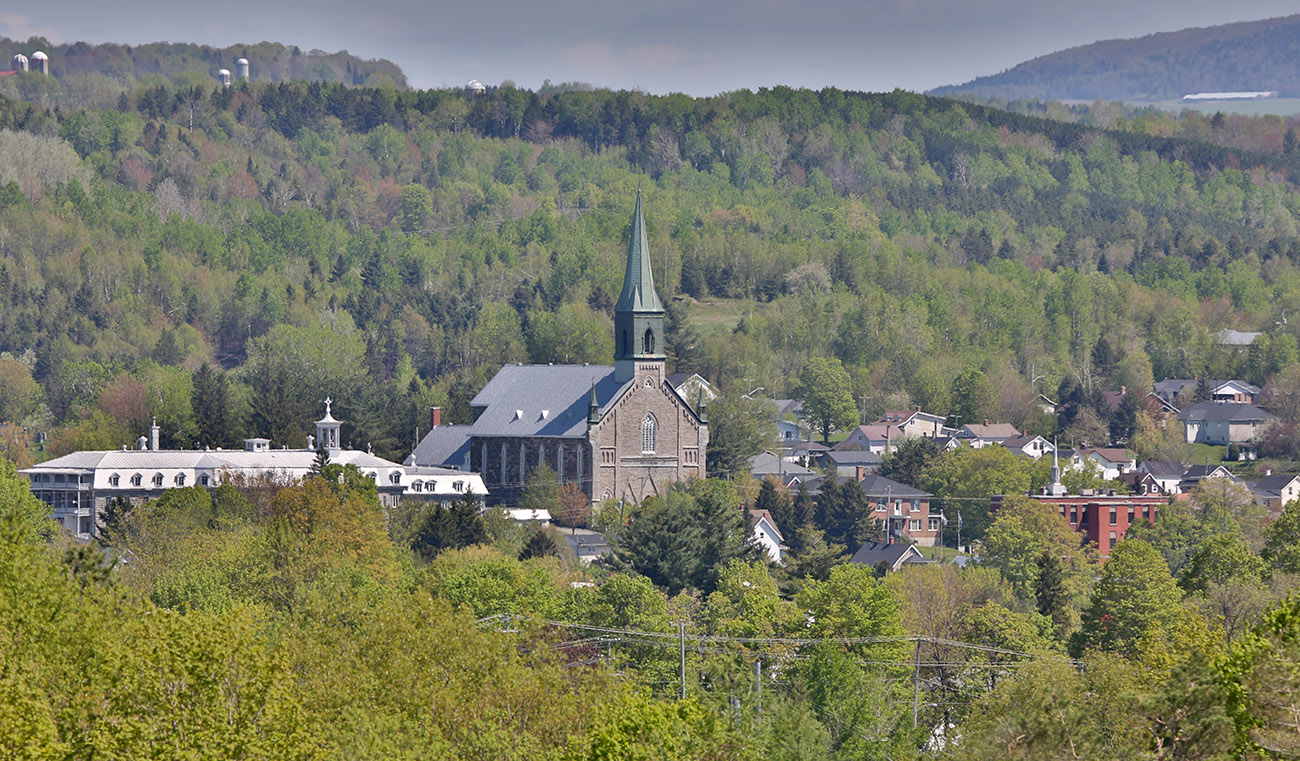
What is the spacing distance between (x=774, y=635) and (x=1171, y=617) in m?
11.8

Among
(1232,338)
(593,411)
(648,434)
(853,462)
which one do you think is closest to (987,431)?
(853,462)

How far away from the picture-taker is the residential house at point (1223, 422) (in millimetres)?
158125

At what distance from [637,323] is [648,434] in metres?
5.69

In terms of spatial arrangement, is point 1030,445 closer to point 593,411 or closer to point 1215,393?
point 1215,393

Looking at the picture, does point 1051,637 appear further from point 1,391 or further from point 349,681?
point 1,391

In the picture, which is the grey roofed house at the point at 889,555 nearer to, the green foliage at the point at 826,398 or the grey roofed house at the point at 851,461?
the grey roofed house at the point at 851,461

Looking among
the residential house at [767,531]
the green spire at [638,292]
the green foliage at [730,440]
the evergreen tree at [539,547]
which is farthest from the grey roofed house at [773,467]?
the evergreen tree at [539,547]

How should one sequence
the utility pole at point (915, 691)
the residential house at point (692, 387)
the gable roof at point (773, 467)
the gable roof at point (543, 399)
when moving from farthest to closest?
the residential house at point (692, 387)
the gable roof at point (773, 467)
the gable roof at point (543, 399)
the utility pole at point (915, 691)

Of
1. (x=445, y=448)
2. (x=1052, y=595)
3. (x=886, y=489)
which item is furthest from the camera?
(x=886, y=489)

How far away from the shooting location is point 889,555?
10512 cm

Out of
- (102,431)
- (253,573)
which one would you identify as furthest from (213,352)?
(253,573)

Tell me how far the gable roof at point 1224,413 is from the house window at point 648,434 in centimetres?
5340

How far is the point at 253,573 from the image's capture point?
73.1 meters

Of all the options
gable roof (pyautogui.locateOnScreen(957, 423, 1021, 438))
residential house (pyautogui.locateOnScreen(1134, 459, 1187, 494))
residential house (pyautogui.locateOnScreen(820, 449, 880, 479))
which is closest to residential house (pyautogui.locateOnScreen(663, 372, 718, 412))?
residential house (pyautogui.locateOnScreen(820, 449, 880, 479))
